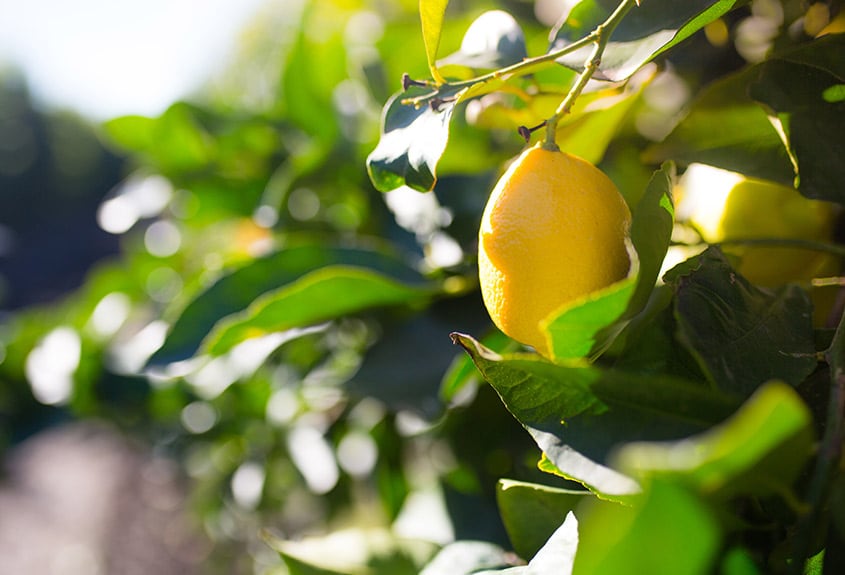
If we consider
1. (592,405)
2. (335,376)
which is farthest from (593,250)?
(335,376)

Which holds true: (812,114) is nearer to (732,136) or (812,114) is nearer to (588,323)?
(732,136)

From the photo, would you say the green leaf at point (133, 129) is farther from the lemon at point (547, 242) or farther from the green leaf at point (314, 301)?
the lemon at point (547, 242)

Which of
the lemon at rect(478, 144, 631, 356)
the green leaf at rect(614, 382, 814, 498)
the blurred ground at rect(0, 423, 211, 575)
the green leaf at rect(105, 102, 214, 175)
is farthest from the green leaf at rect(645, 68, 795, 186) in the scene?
the blurred ground at rect(0, 423, 211, 575)

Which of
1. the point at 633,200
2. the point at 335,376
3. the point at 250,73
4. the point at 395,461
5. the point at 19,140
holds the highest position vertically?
the point at 633,200

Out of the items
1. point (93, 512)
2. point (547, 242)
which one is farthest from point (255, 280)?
point (93, 512)

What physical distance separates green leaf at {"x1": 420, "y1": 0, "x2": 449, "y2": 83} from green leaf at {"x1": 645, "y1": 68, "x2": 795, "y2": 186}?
145mm

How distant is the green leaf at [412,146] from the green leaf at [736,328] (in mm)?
106

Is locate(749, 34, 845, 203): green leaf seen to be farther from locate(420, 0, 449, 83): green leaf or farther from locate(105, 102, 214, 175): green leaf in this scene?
locate(105, 102, 214, 175): green leaf

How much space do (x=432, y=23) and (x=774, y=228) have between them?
0.21 metres

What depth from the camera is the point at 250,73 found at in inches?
139

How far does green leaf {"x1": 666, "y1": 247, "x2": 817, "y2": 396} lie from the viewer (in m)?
0.25

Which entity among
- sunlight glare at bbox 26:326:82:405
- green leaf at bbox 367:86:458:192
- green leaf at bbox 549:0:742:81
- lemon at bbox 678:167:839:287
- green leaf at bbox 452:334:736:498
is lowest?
sunlight glare at bbox 26:326:82:405

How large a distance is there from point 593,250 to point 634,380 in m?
0.07

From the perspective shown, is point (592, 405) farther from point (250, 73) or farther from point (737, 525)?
point (250, 73)
